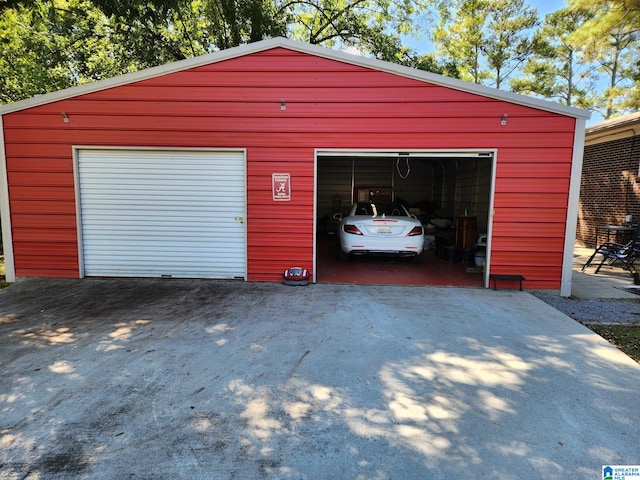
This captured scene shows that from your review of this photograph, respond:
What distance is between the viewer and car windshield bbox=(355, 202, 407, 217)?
24.1 feet

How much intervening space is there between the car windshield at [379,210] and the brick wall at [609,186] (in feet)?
→ 22.1

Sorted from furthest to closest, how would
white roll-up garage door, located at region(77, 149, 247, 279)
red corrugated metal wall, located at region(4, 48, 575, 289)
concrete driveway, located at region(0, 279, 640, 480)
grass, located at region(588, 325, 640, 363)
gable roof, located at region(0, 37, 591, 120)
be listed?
white roll-up garage door, located at region(77, 149, 247, 279)
red corrugated metal wall, located at region(4, 48, 575, 289)
gable roof, located at region(0, 37, 591, 120)
grass, located at region(588, 325, 640, 363)
concrete driveway, located at region(0, 279, 640, 480)

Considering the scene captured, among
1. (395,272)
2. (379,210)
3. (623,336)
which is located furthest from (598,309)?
(379,210)

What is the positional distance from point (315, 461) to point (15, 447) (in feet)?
5.81

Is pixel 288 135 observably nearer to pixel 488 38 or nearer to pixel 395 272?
pixel 395 272

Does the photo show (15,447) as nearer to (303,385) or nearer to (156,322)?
(303,385)

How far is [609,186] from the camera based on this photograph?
1044cm

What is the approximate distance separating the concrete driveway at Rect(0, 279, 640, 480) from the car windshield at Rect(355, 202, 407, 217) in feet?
9.51

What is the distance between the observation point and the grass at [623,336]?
3.68 m

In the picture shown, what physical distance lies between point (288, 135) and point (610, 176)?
9905 mm

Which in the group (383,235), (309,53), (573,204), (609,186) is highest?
(309,53)

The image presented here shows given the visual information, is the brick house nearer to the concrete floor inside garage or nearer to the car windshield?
the concrete floor inside garage

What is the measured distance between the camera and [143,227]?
629 cm

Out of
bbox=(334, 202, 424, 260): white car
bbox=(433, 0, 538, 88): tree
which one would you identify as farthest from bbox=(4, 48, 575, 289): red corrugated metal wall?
bbox=(433, 0, 538, 88): tree
